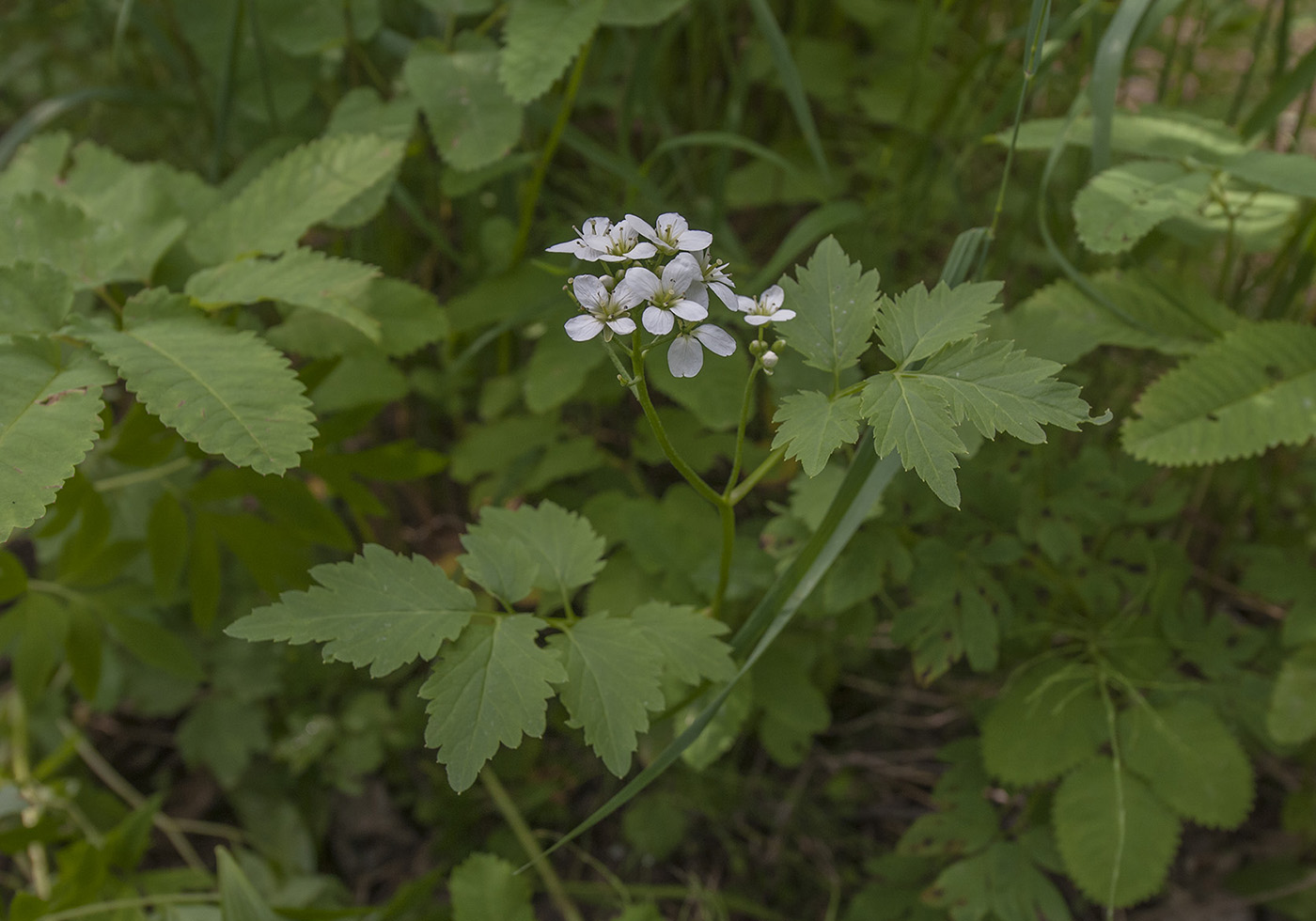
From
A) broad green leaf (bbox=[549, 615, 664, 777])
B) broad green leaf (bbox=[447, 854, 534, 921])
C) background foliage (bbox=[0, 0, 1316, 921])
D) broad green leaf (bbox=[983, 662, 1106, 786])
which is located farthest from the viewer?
broad green leaf (bbox=[983, 662, 1106, 786])

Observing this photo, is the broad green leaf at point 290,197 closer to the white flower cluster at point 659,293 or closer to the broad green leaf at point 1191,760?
the white flower cluster at point 659,293

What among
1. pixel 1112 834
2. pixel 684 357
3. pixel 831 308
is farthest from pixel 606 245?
pixel 1112 834

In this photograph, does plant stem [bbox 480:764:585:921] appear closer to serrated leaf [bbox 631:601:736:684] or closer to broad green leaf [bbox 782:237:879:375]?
serrated leaf [bbox 631:601:736:684]

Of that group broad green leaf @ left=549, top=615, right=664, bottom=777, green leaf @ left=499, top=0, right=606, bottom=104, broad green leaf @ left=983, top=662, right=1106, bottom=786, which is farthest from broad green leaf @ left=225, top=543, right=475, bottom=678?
broad green leaf @ left=983, top=662, right=1106, bottom=786

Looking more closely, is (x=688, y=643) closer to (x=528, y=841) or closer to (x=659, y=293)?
(x=659, y=293)

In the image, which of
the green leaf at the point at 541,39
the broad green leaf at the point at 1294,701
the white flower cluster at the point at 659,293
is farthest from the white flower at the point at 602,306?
the broad green leaf at the point at 1294,701
